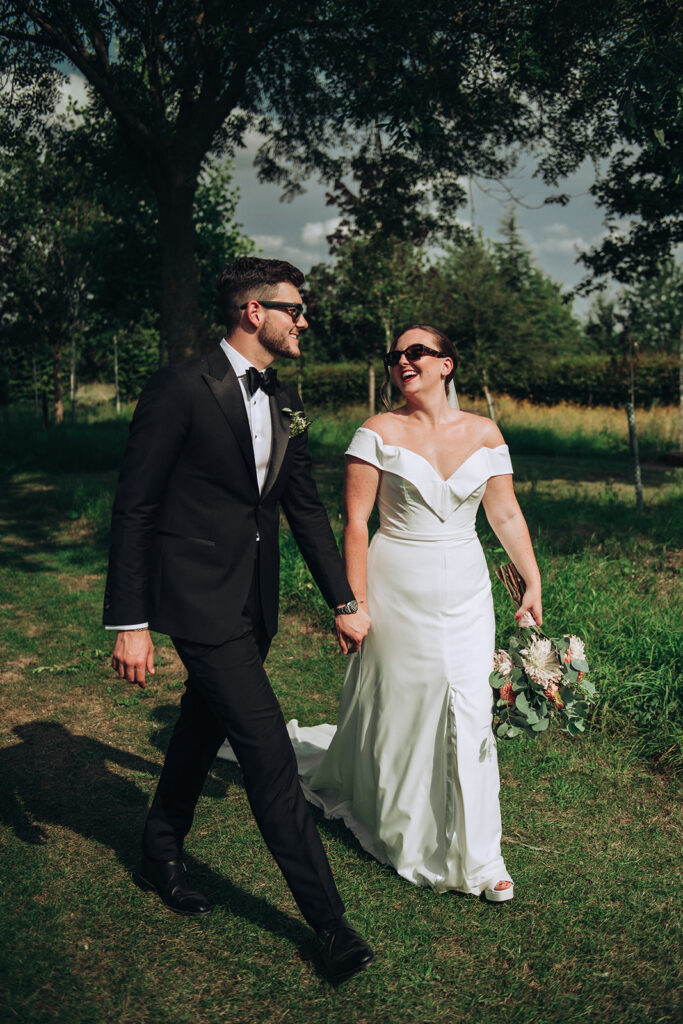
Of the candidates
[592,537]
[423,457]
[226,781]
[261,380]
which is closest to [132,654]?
[261,380]

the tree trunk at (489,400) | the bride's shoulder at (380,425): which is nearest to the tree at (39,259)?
the tree trunk at (489,400)

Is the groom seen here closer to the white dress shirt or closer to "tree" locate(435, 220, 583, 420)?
the white dress shirt

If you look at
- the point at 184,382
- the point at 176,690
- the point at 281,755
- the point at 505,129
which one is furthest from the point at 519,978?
the point at 505,129

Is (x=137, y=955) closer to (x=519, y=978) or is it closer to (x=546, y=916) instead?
(x=519, y=978)

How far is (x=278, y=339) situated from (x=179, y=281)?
963 cm

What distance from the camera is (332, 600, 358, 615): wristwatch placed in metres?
3.41

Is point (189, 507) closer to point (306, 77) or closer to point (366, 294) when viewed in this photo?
point (306, 77)

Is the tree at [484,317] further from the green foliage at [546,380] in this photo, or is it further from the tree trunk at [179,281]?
the tree trunk at [179,281]

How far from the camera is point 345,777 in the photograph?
409 centimetres

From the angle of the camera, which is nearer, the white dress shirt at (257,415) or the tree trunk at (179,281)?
the white dress shirt at (257,415)

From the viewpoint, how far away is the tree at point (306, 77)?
328 inches

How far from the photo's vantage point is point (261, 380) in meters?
3.07

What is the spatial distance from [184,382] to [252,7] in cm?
721

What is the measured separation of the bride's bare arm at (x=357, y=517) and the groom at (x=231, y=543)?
0.52 meters
